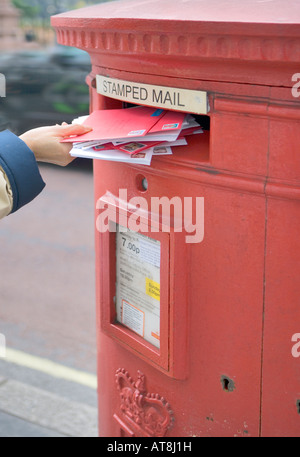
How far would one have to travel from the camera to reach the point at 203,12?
4.56ft

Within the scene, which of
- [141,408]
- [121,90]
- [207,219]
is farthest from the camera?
[141,408]

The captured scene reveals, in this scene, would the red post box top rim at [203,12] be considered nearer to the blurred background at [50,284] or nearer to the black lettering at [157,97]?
the black lettering at [157,97]

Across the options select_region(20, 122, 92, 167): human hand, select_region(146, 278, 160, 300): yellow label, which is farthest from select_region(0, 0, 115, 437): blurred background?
select_region(146, 278, 160, 300): yellow label

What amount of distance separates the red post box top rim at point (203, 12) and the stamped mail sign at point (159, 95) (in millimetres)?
171

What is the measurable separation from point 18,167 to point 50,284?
3.24 metres

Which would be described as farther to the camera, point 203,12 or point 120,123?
point 120,123

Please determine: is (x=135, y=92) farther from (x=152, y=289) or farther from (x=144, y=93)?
(x=152, y=289)

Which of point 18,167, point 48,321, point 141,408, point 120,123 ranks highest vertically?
point 120,123

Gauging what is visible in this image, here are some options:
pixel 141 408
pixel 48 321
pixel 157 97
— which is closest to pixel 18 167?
pixel 157 97

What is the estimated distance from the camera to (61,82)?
8.34 metres

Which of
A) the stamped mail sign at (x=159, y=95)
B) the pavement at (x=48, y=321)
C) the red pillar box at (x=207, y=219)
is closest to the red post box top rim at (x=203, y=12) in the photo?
the red pillar box at (x=207, y=219)

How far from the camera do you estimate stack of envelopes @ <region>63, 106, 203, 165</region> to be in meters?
1.51

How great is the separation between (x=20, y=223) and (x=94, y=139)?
4747mm

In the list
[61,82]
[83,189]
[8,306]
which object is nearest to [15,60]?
[61,82]
